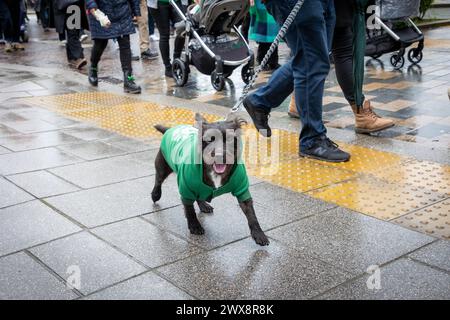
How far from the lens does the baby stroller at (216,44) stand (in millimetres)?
7801

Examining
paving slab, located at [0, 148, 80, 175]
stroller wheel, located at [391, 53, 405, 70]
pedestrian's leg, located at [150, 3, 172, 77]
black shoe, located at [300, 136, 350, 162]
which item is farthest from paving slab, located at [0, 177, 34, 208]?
stroller wheel, located at [391, 53, 405, 70]

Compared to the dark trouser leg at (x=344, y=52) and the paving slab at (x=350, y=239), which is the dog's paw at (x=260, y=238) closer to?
the paving slab at (x=350, y=239)

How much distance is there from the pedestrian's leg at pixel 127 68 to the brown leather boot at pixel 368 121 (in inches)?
143

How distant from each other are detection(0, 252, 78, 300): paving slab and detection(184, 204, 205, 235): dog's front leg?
855mm

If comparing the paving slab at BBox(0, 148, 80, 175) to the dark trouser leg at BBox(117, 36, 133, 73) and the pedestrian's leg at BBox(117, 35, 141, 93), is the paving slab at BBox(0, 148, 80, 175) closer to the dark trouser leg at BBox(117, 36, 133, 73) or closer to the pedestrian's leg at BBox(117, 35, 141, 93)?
the pedestrian's leg at BBox(117, 35, 141, 93)

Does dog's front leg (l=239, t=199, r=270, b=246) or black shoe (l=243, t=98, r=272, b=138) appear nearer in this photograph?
dog's front leg (l=239, t=199, r=270, b=246)

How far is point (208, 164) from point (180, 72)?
18.7 ft

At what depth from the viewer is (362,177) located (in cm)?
453

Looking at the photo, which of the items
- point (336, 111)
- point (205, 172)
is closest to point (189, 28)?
point (336, 111)

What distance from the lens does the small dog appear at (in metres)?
3.11

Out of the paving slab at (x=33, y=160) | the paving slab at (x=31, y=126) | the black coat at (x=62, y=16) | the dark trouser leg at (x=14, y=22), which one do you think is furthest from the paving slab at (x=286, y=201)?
the dark trouser leg at (x=14, y=22)

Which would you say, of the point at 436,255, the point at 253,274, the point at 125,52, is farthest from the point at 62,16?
the point at 436,255

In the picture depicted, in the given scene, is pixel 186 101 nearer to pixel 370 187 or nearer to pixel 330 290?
pixel 370 187
